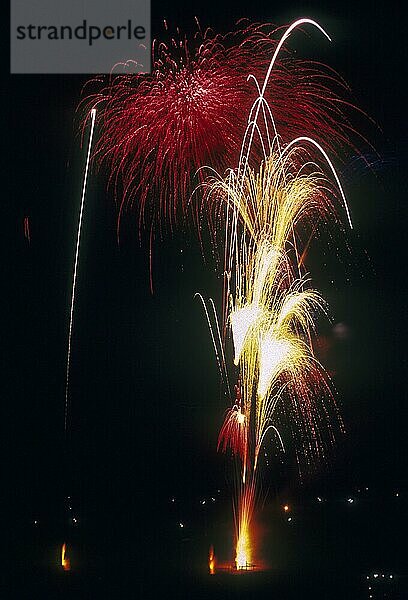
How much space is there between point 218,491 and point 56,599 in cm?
2738

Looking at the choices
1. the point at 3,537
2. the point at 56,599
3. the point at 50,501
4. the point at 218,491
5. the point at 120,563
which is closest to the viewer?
the point at 56,599

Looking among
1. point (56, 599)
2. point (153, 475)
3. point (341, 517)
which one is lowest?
point (56, 599)

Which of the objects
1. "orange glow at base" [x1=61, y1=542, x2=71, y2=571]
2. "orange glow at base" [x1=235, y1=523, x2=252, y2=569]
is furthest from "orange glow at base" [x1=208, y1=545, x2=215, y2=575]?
"orange glow at base" [x1=61, y1=542, x2=71, y2=571]

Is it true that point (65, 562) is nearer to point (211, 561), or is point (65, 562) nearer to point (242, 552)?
point (211, 561)

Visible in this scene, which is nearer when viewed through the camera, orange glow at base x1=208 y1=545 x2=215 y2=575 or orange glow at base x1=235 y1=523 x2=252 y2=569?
orange glow at base x1=208 y1=545 x2=215 y2=575

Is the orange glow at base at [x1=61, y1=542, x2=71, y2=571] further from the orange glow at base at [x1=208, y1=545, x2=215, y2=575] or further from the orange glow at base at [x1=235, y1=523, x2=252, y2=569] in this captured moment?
the orange glow at base at [x1=235, y1=523, x2=252, y2=569]

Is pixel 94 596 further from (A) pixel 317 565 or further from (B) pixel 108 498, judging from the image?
(B) pixel 108 498

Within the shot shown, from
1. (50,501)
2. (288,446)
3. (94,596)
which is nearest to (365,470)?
(288,446)

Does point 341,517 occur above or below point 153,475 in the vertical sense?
below

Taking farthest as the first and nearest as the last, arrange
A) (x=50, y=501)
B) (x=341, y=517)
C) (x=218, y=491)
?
(x=218, y=491)
(x=341, y=517)
(x=50, y=501)

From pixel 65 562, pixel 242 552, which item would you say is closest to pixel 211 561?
pixel 242 552

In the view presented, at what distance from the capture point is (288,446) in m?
46.0

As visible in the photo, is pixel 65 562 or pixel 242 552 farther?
pixel 242 552

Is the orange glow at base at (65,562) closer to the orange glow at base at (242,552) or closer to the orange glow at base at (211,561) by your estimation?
the orange glow at base at (211,561)
